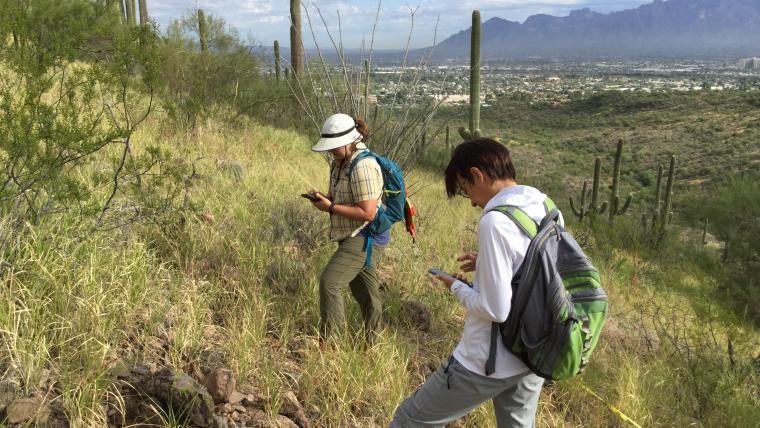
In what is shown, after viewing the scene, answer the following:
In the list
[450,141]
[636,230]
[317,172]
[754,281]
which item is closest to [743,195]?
[636,230]

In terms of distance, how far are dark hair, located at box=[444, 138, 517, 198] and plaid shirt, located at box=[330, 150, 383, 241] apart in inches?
44.3

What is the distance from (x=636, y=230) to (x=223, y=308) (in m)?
12.1

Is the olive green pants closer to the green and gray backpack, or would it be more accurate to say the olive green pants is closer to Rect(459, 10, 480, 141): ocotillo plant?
the green and gray backpack

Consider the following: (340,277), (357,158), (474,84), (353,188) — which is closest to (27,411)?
(340,277)

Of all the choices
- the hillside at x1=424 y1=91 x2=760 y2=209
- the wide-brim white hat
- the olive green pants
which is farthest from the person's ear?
the hillside at x1=424 y1=91 x2=760 y2=209

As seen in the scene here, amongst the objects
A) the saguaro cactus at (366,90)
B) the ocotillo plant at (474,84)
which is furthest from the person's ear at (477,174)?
the ocotillo plant at (474,84)

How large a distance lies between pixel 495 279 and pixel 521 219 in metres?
0.24

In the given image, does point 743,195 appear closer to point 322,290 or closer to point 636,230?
point 636,230

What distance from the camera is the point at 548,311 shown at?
2025 mm

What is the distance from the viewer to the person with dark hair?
2.00 meters

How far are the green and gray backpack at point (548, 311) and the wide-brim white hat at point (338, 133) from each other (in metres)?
1.53

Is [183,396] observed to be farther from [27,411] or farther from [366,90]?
[366,90]

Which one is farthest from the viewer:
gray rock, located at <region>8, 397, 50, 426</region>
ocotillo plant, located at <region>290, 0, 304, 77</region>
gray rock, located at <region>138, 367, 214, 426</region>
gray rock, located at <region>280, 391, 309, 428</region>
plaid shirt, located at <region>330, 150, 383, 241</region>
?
ocotillo plant, located at <region>290, 0, 304, 77</region>

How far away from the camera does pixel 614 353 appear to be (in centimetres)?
443
